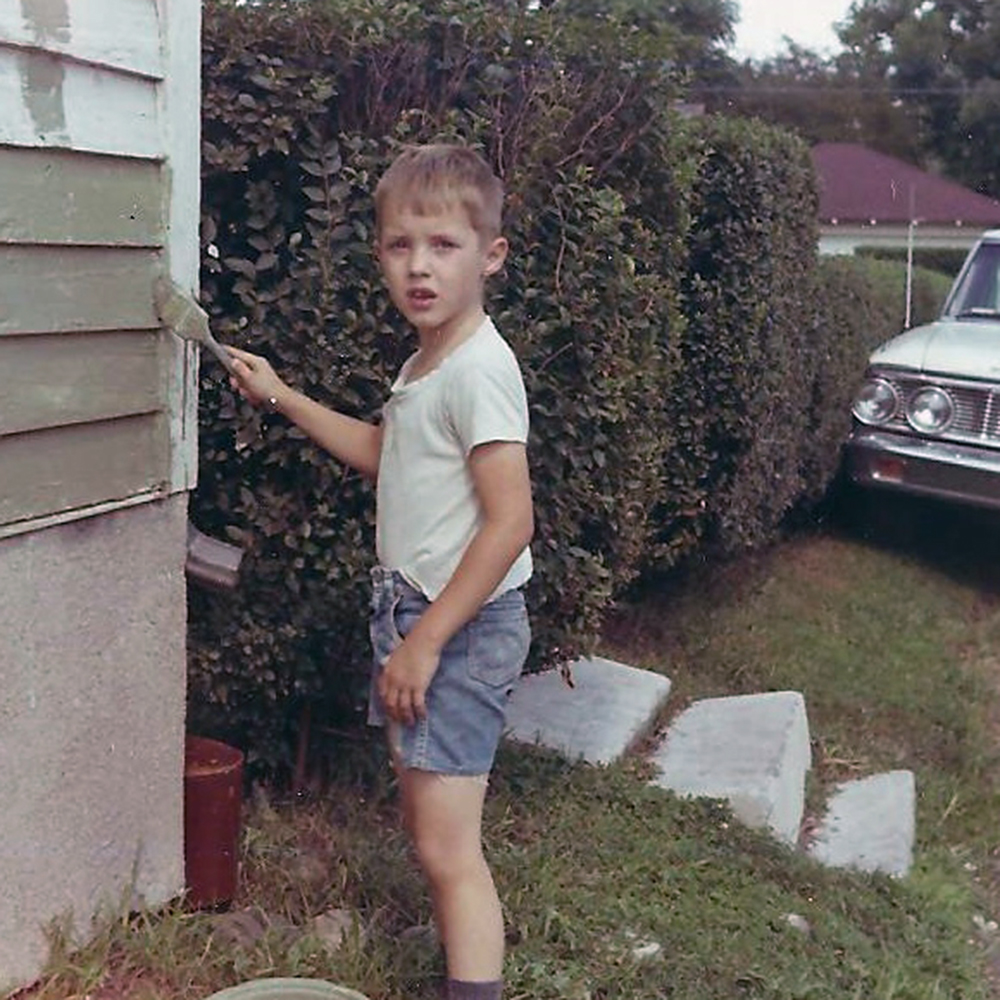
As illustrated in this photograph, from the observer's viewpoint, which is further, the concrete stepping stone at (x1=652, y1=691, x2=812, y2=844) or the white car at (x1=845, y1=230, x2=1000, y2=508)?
the white car at (x1=845, y1=230, x2=1000, y2=508)

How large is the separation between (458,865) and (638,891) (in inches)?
46.0

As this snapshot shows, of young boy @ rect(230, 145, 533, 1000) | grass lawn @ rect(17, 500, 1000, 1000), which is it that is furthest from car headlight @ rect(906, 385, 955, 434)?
young boy @ rect(230, 145, 533, 1000)

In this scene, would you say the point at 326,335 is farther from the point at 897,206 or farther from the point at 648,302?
the point at 897,206

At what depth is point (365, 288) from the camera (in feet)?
12.2

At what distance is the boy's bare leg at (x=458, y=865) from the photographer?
2938 millimetres

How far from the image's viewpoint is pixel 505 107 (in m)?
3.99

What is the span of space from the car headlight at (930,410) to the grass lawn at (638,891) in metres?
1.67

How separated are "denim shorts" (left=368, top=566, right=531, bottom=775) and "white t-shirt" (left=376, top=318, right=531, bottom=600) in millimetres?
47

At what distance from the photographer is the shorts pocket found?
9.52ft

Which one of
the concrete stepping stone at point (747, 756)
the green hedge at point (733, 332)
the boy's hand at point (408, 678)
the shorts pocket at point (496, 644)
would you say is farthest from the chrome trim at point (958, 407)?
the boy's hand at point (408, 678)

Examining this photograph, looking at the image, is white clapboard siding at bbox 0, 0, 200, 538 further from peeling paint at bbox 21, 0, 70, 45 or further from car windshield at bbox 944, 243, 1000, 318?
car windshield at bbox 944, 243, 1000, 318

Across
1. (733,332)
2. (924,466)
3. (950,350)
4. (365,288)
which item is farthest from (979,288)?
(365,288)

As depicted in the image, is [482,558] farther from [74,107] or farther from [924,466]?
[924,466]

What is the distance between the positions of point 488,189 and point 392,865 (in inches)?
69.9
